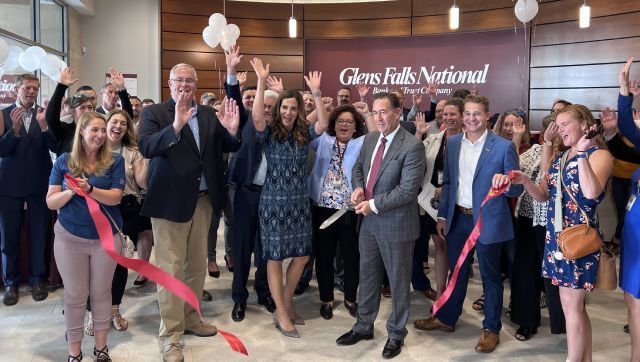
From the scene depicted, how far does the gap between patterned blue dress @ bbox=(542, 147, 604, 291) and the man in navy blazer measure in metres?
0.45

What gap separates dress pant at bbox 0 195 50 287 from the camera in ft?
14.3

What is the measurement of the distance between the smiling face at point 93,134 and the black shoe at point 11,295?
1.99 m

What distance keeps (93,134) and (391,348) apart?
2.17 m

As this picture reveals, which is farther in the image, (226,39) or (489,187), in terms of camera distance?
(226,39)

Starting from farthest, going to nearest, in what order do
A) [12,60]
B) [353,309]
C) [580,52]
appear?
[580,52]
[12,60]
[353,309]

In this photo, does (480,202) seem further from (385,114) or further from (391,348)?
(391,348)

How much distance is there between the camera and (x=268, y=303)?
4203mm

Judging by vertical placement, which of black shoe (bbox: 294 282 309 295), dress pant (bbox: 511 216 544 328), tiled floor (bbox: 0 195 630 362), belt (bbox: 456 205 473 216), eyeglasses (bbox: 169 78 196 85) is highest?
eyeglasses (bbox: 169 78 196 85)

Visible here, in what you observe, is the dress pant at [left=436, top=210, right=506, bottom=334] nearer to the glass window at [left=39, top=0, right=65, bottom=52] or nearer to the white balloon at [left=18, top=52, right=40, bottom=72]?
the white balloon at [left=18, top=52, right=40, bottom=72]

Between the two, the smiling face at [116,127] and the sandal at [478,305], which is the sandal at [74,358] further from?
the sandal at [478,305]

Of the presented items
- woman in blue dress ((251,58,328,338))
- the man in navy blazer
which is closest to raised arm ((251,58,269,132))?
woman in blue dress ((251,58,328,338))

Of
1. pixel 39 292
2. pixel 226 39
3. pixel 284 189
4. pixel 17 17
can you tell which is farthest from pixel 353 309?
pixel 17 17

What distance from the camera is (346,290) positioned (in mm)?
4180

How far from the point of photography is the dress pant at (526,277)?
3688mm
